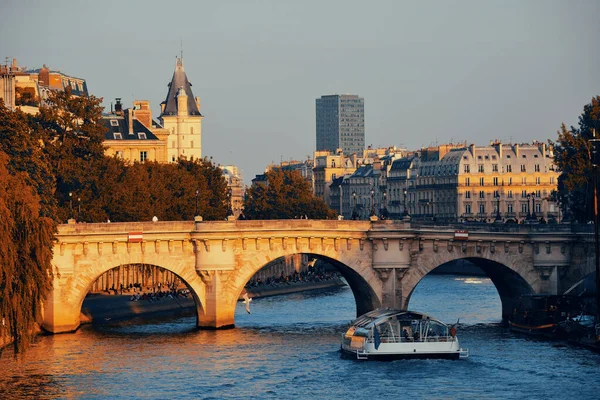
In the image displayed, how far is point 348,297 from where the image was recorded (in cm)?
13538

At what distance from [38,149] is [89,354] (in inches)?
998

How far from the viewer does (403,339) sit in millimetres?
84062

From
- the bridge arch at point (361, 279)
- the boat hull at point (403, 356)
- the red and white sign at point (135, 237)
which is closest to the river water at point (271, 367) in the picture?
the boat hull at point (403, 356)

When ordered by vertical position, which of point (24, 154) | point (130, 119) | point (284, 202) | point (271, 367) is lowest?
point (271, 367)

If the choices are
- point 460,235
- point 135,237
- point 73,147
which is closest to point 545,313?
point 460,235

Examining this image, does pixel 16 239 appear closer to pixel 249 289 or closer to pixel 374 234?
pixel 374 234

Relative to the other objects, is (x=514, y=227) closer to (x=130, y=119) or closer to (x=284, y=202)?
(x=130, y=119)

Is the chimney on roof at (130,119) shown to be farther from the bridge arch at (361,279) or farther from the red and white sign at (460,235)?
the red and white sign at (460,235)

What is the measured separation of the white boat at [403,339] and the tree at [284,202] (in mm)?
75560

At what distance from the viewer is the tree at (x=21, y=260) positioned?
243ft

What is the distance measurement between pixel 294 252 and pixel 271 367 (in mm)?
17752

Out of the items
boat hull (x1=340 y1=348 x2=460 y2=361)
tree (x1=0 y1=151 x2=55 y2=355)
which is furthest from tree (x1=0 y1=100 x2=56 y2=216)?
boat hull (x1=340 y1=348 x2=460 y2=361)

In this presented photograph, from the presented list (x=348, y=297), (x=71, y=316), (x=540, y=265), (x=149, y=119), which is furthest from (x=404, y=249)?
(x=149, y=119)

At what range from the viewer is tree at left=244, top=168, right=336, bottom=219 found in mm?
162750
